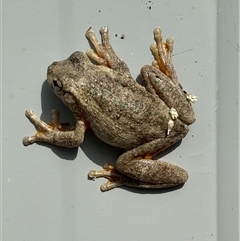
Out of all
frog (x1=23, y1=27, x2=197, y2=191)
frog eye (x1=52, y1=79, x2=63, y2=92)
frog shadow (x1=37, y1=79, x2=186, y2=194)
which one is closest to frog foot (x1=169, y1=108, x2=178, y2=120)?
A: frog (x1=23, y1=27, x2=197, y2=191)

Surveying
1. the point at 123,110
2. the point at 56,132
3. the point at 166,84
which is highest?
the point at 166,84

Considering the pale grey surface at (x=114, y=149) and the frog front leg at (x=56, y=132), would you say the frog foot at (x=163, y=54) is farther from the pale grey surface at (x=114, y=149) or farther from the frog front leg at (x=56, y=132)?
the frog front leg at (x=56, y=132)

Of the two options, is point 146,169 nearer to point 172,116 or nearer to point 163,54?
point 172,116

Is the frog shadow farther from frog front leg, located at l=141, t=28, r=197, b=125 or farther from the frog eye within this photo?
frog front leg, located at l=141, t=28, r=197, b=125

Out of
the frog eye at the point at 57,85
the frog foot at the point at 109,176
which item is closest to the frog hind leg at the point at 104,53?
the frog eye at the point at 57,85

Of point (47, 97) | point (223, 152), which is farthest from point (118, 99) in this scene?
point (223, 152)

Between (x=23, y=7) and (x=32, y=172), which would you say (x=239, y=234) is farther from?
(x=23, y=7)

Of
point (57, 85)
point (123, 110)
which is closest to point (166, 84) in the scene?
point (123, 110)
